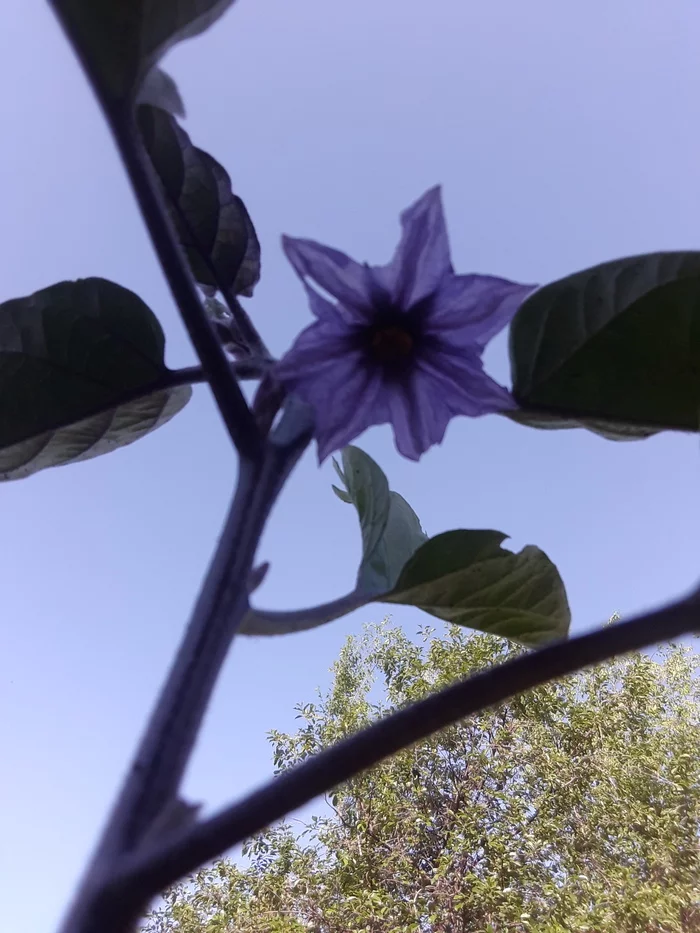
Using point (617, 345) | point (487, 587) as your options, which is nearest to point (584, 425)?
point (617, 345)

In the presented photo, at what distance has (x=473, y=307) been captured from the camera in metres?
0.70

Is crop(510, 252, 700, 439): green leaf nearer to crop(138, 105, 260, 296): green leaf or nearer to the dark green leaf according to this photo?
the dark green leaf

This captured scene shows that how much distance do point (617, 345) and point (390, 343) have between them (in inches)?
8.8

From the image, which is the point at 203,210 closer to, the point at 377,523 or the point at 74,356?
the point at 74,356

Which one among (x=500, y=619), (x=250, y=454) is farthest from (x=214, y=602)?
(x=500, y=619)

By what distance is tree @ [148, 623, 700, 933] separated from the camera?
6.90 metres

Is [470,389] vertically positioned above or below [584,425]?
above

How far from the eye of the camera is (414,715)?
324 millimetres

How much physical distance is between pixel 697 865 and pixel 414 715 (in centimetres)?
904

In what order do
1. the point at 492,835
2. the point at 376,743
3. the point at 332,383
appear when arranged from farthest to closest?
the point at 492,835
the point at 332,383
the point at 376,743

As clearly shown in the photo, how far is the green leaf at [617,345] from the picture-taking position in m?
0.64

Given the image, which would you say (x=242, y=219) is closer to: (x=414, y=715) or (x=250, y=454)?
(x=250, y=454)

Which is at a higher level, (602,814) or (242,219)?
(242,219)

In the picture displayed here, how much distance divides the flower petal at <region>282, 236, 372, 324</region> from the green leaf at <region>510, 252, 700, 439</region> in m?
0.16
